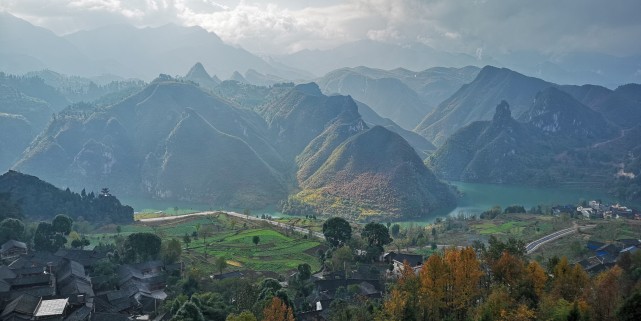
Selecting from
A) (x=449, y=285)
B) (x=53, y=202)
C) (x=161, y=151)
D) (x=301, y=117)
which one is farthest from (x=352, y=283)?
(x=301, y=117)

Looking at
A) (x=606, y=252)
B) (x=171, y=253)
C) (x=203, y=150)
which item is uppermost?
(x=203, y=150)

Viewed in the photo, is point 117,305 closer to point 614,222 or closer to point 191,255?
point 191,255

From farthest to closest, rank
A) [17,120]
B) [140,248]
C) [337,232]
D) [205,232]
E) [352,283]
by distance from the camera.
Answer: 1. [17,120]
2. [205,232]
3. [337,232]
4. [140,248]
5. [352,283]

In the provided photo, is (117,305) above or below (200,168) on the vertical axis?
below

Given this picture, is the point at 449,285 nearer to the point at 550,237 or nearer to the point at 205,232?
the point at 205,232

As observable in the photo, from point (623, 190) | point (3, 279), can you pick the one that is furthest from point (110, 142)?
point (623, 190)

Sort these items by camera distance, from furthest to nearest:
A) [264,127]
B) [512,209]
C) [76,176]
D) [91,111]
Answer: [264,127], [91,111], [76,176], [512,209]

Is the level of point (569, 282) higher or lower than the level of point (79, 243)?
lower

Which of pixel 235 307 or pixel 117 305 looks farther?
pixel 117 305
